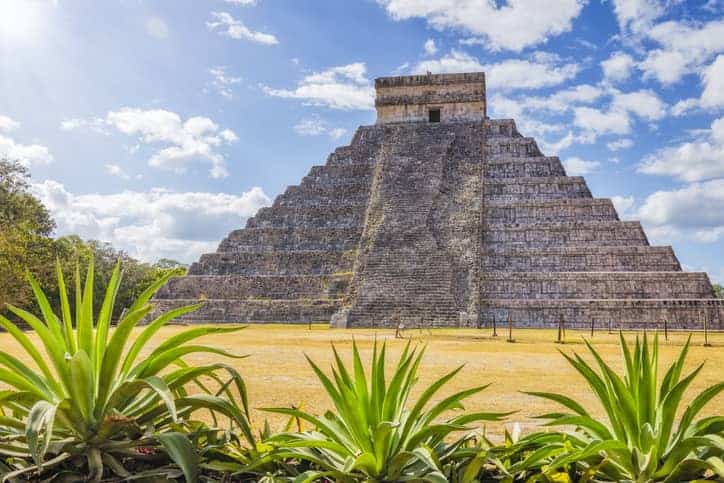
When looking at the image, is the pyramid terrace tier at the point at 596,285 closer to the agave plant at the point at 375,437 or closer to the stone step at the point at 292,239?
the stone step at the point at 292,239

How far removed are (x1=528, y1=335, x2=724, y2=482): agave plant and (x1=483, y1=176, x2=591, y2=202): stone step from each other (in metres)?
23.6

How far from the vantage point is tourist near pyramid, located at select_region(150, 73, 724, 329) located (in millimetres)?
20859

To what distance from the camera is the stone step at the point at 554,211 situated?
24.0m

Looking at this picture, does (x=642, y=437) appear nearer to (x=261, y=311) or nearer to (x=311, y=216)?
(x=261, y=311)

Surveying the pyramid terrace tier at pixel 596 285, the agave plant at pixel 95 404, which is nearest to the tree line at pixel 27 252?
the pyramid terrace tier at pixel 596 285

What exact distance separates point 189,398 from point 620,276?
20.8 metres

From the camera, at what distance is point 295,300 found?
23438 millimetres

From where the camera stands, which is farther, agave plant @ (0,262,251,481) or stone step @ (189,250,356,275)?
stone step @ (189,250,356,275)

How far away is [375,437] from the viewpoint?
7.26ft

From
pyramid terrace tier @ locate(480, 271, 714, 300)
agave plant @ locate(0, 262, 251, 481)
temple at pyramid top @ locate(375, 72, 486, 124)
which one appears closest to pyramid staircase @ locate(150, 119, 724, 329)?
pyramid terrace tier @ locate(480, 271, 714, 300)

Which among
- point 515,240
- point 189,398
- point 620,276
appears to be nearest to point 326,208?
point 515,240

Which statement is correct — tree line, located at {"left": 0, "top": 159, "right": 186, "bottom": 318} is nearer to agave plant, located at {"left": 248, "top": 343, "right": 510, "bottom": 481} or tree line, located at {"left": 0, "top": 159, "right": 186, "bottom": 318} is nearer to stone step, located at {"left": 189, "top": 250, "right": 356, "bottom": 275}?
stone step, located at {"left": 189, "top": 250, "right": 356, "bottom": 275}

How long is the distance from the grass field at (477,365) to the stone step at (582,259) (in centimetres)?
446

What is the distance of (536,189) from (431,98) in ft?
26.2
